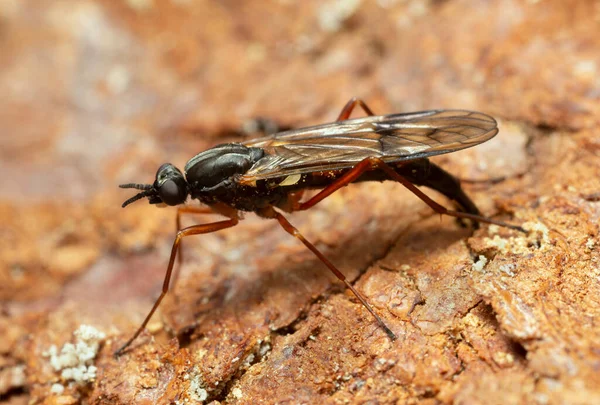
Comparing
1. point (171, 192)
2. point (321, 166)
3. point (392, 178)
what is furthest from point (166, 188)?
point (392, 178)

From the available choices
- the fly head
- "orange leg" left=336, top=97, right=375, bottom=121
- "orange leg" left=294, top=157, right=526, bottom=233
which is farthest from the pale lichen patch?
"orange leg" left=336, top=97, right=375, bottom=121

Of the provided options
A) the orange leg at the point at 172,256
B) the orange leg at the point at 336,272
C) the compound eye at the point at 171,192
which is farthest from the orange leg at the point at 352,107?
the compound eye at the point at 171,192

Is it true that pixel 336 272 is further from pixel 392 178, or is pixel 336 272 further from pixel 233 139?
pixel 233 139

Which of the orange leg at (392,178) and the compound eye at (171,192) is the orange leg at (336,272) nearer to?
the orange leg at (392,178)

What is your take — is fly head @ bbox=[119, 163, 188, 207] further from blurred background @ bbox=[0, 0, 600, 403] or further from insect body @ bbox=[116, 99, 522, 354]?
blurred background @ bbox=[0, 0, 600, 403]

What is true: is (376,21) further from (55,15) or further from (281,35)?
(55,15)

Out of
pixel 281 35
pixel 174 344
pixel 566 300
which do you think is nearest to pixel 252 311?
pixel 174 344
